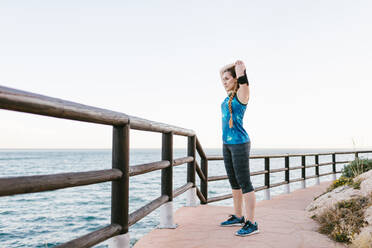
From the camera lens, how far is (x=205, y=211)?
4797 mm

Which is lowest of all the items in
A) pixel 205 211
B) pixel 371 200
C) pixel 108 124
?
pixel 205 211

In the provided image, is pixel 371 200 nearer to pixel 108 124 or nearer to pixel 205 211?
pixel 205 211

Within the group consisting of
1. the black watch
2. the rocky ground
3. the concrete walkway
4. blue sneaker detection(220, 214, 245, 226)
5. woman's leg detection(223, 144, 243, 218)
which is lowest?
the concrete walkway

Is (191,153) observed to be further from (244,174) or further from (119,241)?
(119,241)

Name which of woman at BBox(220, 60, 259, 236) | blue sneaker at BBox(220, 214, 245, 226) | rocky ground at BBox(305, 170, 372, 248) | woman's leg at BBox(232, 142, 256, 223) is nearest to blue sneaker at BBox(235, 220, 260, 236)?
woman at BBox(220, 60, 259, 236)

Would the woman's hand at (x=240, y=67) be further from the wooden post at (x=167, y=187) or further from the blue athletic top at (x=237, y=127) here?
the wooden post at (x=167, y=187)

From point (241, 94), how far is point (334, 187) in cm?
387

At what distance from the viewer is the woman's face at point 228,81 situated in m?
3.59

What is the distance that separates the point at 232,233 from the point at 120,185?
1681 millimetres

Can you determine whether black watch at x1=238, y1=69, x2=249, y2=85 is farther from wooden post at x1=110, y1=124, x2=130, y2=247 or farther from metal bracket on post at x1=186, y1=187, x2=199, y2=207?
metal bracket on post at x1=186, y1=187, x2=199, y2=207

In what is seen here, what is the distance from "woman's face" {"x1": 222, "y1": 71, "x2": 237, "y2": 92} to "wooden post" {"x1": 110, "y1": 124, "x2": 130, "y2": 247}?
4.95 ft

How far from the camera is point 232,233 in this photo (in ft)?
11.7

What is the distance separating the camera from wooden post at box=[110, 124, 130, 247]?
2503 mm

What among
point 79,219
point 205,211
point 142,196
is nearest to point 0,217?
point 79,219
